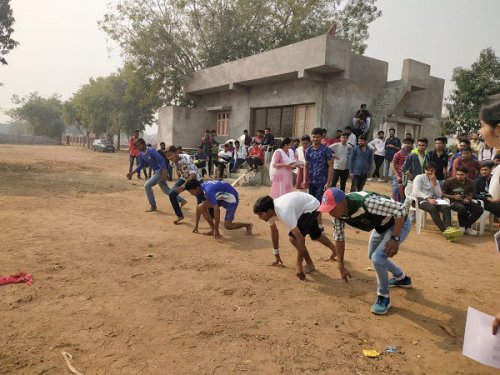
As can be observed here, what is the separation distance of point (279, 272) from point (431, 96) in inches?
584

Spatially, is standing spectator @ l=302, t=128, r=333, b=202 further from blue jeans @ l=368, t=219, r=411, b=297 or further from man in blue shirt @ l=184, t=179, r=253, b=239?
blue jeans @ l=368, t=219, r=411, b=297

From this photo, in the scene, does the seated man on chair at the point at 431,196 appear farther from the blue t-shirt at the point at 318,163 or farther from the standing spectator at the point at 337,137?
the standing spectator at the point at 337,137

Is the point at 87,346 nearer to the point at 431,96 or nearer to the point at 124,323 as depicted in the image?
the point at 124,323

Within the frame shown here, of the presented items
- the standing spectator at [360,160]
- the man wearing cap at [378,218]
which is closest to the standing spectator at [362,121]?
the standing spectator at [360,160]

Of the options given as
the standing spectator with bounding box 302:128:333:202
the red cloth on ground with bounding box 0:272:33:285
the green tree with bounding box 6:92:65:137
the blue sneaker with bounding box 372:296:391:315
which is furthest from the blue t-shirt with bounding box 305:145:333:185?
the green tree with bounding box 6:92:65:137

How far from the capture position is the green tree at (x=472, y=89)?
18375 millimetres

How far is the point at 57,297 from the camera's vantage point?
3748 millimetres

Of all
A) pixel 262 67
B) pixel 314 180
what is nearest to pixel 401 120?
pixel 262 67

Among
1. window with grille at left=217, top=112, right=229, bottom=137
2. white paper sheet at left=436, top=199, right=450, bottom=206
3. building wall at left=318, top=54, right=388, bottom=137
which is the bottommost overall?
white paper sheet at left=436, top=199, right=450, bottom=206

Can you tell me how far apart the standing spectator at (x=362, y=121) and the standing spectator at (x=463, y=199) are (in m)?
5.81

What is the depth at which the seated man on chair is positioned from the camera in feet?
23.3

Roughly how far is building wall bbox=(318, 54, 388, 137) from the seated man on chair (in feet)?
21.0

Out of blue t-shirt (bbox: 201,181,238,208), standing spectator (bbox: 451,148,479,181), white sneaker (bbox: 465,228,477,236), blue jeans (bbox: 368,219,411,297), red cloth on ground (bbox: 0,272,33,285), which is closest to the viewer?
blue jeans (bbox: 368,219,411,297)

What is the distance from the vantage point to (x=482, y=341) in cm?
187
